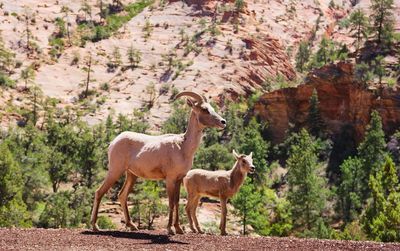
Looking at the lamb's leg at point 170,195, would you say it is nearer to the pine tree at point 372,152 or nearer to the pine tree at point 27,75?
the pine tree at point 372,152

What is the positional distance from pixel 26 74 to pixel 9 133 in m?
30.1

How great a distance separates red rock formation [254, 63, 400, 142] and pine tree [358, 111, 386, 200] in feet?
42.1

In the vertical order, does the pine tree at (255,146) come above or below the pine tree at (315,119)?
below

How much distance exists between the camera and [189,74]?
404 ft

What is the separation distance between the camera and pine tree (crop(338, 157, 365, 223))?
69062 mm

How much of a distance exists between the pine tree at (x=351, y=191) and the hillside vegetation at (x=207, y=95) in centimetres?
20

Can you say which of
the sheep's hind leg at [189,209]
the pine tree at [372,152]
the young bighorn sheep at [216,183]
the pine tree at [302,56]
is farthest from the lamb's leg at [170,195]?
the pine tree at [302,56]

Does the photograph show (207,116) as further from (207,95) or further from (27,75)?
(27,75)

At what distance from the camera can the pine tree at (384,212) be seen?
48747 mm

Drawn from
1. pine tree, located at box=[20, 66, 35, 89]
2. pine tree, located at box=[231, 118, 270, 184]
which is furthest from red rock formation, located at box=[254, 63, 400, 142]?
pine tree, located at box=[20, 66, 35, 89]

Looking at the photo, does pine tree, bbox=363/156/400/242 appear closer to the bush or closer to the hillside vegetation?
the hillside vegetation

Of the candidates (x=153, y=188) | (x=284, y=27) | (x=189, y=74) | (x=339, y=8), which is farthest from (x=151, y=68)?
(x=339, y=8)

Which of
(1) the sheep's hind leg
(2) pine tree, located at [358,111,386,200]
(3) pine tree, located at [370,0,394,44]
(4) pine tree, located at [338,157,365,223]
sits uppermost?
(3) pine tree, located at [370,0,394,44]

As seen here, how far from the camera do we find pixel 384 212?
52156 millimetres
